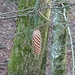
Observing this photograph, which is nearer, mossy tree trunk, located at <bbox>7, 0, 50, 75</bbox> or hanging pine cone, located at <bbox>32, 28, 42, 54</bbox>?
A: hanging pine cone, located at <bbox>32, 28, 42, 54</bbox>

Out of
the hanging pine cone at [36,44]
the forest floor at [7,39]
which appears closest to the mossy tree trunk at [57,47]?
the forest floor at [7,39]

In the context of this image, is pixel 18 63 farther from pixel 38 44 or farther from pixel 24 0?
pixel 38 44

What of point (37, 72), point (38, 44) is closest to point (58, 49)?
point (37, 72)

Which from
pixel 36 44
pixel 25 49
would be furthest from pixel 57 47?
pixel 36 44

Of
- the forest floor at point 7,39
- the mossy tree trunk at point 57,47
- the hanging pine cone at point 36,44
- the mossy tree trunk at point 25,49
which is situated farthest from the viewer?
the forest floor at point 7,39

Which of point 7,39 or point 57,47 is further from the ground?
point 7,39

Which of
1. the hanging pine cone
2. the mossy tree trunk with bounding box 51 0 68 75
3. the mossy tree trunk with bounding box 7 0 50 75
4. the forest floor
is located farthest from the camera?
the forest floor

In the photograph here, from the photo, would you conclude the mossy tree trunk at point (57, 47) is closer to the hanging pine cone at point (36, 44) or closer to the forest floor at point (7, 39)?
the forest floor at point (7, 39)

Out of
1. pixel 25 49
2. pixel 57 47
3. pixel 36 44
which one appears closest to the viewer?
pixel 36 44

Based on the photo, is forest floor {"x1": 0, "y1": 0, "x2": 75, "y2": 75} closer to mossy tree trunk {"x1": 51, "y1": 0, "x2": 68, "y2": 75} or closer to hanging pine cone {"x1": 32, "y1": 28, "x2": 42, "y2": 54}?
mossy tree trunk {"x1": 51, "y1": 0, "x2": 68, "y2": 75}

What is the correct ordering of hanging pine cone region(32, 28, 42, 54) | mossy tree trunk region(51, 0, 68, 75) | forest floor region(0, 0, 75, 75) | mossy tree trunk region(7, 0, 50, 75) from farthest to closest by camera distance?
forest floor region(0, 0, 75, 75), mossy tree trunk region(51, 0, 68, 75), mossy tree trunk region(7, 0, 50, 75), hanging pine cone region(32, 28, 42, 54)

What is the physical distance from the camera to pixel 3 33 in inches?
375

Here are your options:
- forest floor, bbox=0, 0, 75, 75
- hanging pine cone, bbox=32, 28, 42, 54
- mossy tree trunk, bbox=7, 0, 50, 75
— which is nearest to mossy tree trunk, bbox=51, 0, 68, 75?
mossy tree trunk, bbox=7, 0, 50, 75

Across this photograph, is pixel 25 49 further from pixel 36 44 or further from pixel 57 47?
pixel 36 44
